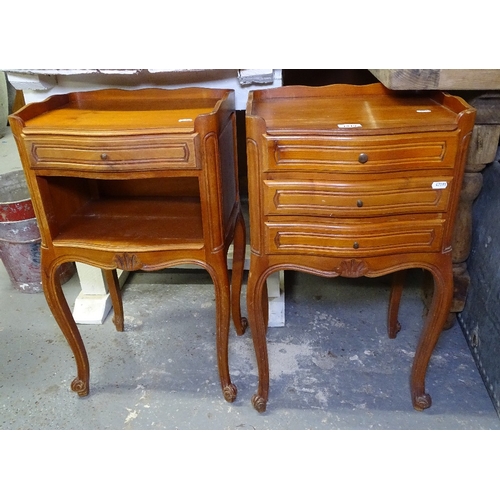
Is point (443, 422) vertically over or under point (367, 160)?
under

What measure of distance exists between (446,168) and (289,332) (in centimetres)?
81

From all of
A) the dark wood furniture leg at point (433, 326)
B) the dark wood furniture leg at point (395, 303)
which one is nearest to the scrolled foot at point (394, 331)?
the dark wood furniture leg at point (395, 303)

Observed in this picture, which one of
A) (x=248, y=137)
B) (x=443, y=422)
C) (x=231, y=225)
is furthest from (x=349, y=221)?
(x=443, y=422)

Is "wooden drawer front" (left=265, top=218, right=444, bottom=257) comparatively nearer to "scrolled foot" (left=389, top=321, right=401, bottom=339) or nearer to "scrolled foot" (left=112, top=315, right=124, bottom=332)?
"scrolled foot" (left=389, top=321, right=401, bottom=339)

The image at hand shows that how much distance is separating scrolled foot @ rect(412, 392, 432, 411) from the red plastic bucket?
1.41 m

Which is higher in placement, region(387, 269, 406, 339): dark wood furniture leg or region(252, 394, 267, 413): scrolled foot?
region(387, 269, 406, 339): dark wood furniture leg

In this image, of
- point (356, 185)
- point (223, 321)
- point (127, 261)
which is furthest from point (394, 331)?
point (127, 261)

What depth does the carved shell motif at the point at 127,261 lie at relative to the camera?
1161mm

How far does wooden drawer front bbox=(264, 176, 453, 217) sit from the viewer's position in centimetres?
100

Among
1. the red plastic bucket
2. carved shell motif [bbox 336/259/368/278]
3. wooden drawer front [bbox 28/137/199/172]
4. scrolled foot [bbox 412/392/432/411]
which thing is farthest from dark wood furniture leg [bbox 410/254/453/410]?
the red plastic bucket

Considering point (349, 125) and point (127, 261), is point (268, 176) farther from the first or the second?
point (127, 261)

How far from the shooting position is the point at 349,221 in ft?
3.41

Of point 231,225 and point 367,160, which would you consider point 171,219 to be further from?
A: point 367,160

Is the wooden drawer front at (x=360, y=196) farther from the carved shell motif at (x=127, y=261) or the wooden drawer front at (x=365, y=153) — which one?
the carved shell motif at (x=127, y=261)
